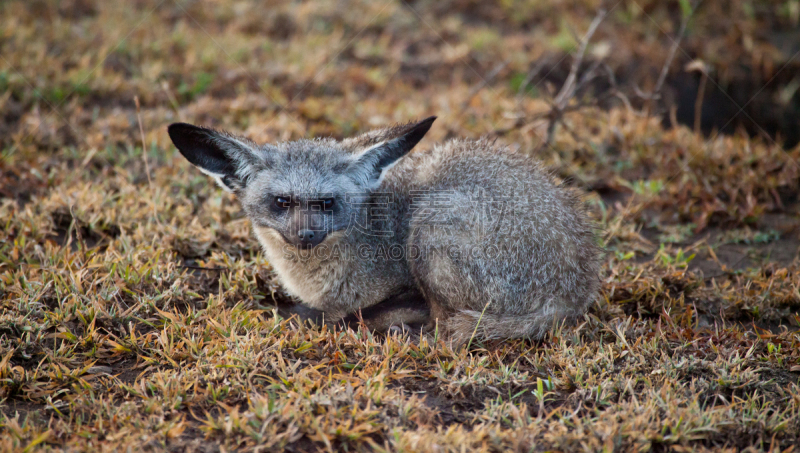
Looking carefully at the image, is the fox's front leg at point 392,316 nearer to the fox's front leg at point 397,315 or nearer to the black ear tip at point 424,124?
the fox's front leg at point 397,315

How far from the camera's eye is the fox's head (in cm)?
388

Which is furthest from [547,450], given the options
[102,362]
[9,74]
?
[9,74]

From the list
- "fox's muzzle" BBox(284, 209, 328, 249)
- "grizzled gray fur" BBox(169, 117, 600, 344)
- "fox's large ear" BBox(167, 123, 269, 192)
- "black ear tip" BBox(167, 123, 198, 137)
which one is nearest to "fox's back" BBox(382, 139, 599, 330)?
"grizzled gray fur" BBox(169, 117, 600, 344)

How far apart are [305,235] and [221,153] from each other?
87 cm

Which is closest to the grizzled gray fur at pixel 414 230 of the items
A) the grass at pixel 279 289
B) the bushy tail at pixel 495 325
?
the bushy tail at pixel 495 325

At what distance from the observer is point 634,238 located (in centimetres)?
518

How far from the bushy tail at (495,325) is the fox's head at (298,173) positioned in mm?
1006

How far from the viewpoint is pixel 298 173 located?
157 inches

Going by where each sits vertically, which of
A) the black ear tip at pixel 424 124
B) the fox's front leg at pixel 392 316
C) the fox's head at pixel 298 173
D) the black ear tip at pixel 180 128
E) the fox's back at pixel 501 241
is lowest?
the fox's front leg at pixel 392 316

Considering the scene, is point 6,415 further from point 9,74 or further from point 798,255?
point 798,255

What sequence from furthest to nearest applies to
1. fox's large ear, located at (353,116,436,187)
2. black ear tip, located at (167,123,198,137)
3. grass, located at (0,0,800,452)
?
1. fox's large ear, located at (353,116,436,187)
2. black ear tip, located at (167,123,198,137)
3. grass, located at (0,0,800,452)

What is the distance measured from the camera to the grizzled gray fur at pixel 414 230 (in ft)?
12.5

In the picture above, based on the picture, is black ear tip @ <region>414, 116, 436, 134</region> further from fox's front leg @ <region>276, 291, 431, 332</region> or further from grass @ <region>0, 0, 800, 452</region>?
grass @ <region>0, 0, 800, 452</region>

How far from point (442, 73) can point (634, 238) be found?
3.92 meters
